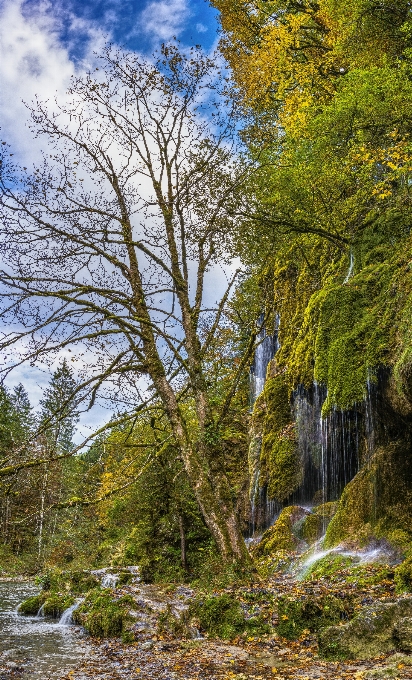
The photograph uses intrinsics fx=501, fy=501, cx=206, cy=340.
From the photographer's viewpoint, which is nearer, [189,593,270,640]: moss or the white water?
[189,593,270,640]: moss

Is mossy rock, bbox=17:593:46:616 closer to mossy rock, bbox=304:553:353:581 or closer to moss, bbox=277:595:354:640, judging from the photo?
mossy rock, bbox=304:553:353:581

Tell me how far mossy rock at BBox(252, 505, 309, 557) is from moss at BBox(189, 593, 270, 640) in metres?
5.14

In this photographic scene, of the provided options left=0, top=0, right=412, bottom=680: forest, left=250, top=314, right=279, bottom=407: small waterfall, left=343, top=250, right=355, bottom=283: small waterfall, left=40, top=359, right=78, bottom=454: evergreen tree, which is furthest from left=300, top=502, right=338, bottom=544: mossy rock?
left=250, top=314, right=279, bottom=407: small waterfall

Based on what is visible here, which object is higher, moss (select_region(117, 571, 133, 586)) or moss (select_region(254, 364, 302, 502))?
moss (select_region(254, 364, 302, 502))

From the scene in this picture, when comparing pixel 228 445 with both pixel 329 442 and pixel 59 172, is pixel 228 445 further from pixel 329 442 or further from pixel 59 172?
pixel 59 172

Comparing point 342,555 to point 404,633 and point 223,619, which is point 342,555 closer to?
point 223,619

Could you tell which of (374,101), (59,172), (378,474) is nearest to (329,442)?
(378,474)

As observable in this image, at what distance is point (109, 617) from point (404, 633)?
5.28 meters

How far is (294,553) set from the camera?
12.1 m

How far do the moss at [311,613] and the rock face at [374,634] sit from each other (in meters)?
0.93

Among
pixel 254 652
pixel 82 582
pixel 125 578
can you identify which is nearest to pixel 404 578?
pixel 254 652

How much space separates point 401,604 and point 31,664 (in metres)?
5.06

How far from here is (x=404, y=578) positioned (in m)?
6.93

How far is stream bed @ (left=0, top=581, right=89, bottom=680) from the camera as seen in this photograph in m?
6.53
